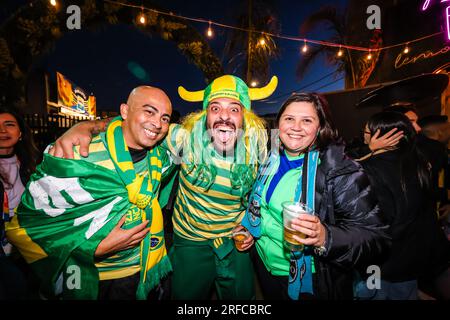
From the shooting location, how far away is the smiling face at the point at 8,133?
2.45 meters

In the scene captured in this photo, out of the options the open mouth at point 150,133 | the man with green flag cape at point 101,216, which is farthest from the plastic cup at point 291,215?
the open mouth at point 150,133

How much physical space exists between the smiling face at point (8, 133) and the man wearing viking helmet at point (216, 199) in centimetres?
180

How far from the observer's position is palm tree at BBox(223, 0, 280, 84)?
8.78m

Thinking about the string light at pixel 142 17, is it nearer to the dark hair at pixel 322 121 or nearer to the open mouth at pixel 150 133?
the open mouth at pixel 150 133

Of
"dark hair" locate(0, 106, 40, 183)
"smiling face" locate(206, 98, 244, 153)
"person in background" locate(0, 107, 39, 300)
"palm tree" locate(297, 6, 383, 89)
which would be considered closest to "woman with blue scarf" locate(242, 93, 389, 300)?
"smiling face" locate(206, 98, 244, 153)

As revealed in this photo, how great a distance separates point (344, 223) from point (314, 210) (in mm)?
207

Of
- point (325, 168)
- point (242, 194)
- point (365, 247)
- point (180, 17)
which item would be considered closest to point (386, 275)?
point (365, 247)

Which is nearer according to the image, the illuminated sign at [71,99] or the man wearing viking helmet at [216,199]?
the man wearing viking helmet at [216,199]

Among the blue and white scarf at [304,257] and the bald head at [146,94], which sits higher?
the bald head at [146,94]

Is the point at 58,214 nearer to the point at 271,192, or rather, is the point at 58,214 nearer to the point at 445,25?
the point at 271,192

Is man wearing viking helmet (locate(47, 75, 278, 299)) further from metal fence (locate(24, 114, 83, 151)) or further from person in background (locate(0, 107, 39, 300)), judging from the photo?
metal fence (locate(24, 114, 83, 151))

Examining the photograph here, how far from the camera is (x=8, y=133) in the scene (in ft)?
8.09

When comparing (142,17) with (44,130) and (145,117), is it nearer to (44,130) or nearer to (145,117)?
(145,117)

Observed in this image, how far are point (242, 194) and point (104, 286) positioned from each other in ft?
4.75
